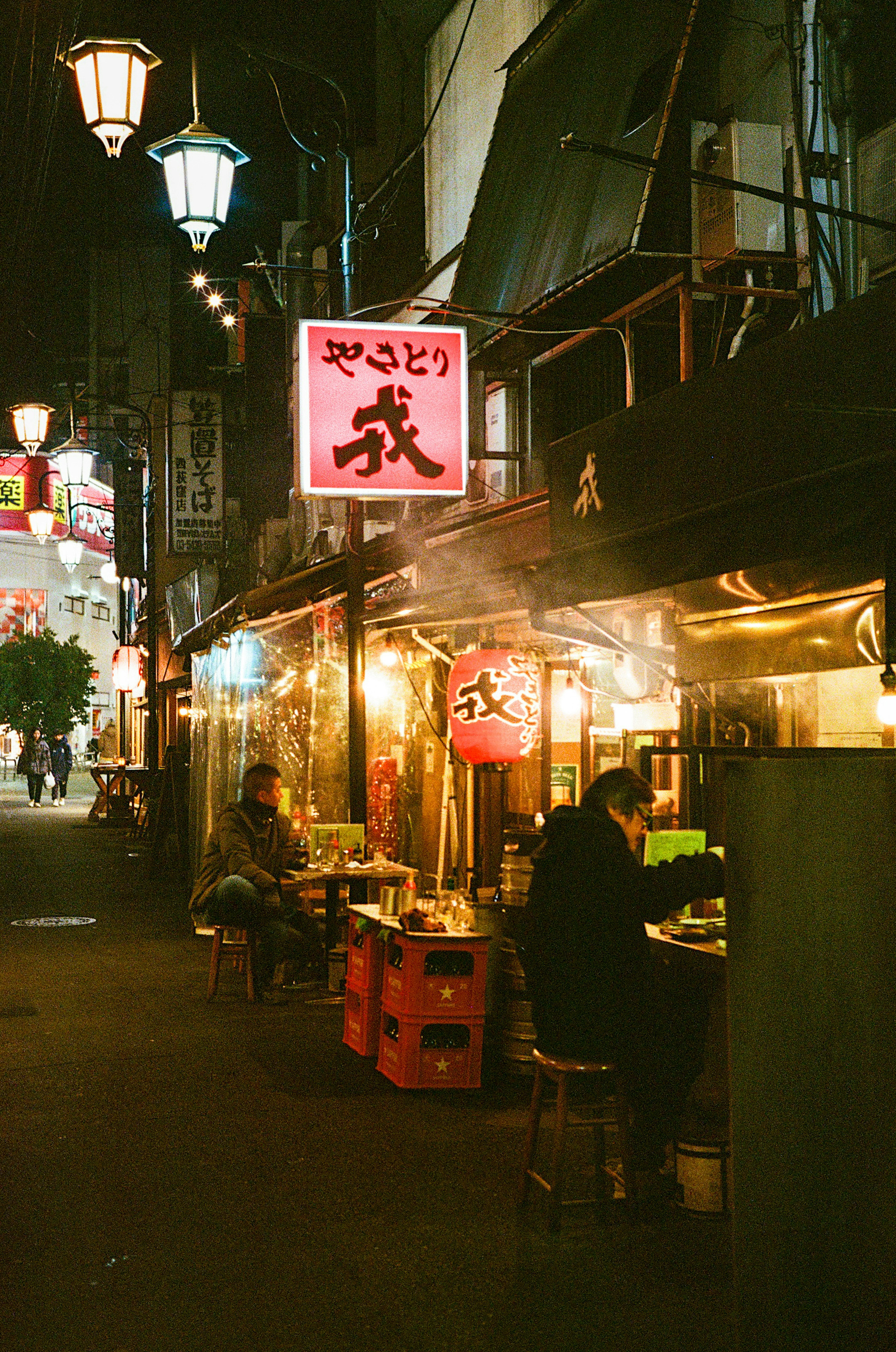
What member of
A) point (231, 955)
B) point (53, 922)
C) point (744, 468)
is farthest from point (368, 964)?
point (53, 922)

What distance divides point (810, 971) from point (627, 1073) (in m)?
3.31

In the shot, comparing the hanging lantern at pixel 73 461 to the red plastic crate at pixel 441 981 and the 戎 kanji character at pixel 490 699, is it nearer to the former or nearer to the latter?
the 戎 kanji character at pixel 490 699

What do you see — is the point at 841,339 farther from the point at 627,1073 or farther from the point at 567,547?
the point at 627,1073

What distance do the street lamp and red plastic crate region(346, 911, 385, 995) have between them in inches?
275

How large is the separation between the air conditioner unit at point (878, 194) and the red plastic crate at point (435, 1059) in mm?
5963

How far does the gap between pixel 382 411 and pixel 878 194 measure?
508 cm

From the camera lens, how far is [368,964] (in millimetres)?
9688

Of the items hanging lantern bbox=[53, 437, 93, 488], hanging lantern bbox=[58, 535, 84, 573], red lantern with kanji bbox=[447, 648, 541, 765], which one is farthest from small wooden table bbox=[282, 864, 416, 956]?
hanging lantern bbox=[58, 535, 84, 573]

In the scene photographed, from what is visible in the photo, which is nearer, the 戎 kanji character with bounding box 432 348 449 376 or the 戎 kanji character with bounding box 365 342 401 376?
the 戎 kanji character with bounding box 365 342 401 376

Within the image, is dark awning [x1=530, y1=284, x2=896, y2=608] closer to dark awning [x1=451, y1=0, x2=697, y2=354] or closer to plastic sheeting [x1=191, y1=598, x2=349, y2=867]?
dark awning [x1=451, y1=0, x2=697, y2=354]

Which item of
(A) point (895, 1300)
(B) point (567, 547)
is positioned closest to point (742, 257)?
(B) point (567, 547)

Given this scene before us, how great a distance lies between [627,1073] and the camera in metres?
6.53

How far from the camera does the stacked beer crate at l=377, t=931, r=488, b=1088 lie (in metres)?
8.67

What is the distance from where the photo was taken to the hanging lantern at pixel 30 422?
910 inches
